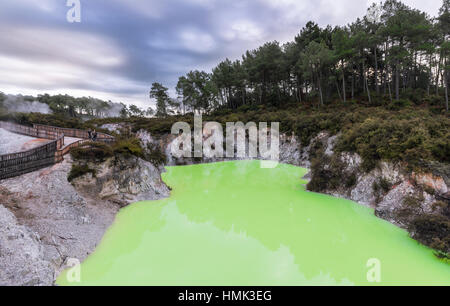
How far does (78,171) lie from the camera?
434 inches

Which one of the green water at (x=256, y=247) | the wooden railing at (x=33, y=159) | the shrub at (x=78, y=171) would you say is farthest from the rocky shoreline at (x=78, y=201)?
the green water at (x=256, y=247)

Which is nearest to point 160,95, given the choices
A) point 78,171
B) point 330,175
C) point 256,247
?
point 78,171

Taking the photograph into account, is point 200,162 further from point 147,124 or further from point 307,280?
point 307,280

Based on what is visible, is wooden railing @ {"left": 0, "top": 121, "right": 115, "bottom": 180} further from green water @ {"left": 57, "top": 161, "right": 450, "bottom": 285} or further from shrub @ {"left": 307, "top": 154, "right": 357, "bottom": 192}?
shrub @ {"left": 307, "top": 154, "right": 357, "bottom": 192}

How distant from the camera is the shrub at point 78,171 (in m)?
10.7

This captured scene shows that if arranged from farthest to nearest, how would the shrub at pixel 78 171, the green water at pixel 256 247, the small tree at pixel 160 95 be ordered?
the small tree at pixel 160 95
the shrub at pixel 78 171
the green water at pixel 256 247

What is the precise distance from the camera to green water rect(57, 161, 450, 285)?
562 cm

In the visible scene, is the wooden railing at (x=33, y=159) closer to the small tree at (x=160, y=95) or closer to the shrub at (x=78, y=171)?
the shrub at (x=78, y=171)

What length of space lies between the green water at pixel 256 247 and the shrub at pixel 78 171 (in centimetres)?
307

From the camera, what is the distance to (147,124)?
1431 inches

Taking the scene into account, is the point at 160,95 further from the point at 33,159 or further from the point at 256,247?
the point at 256,247

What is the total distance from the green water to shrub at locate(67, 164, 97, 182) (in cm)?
307
